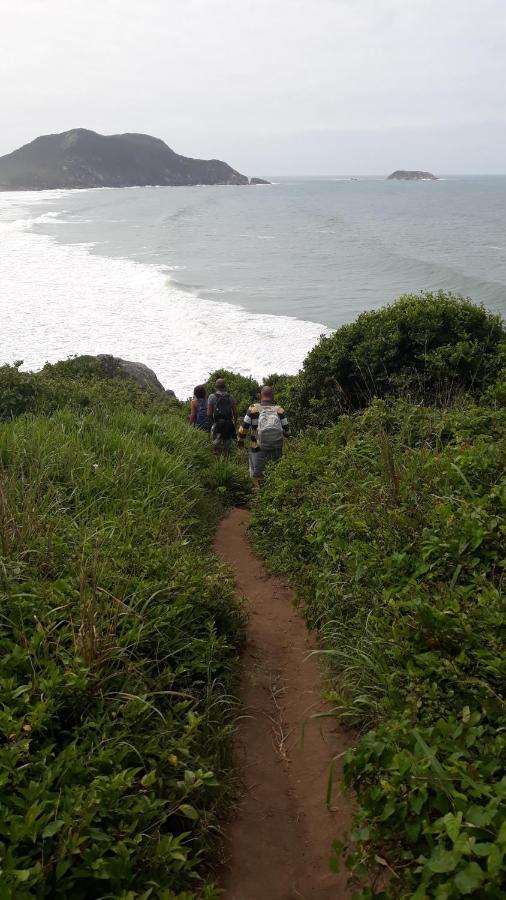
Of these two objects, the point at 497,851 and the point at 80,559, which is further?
the point at 80,559

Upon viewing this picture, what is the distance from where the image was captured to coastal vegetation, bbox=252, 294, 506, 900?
8.37ft

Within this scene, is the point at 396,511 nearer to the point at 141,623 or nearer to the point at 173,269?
the point at 141,623

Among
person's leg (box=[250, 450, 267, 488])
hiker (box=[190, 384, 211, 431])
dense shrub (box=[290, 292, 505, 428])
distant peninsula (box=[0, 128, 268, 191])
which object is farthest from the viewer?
distant peninsula (box=[0, 128, 268, 191])

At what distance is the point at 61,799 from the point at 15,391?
6.95 meters

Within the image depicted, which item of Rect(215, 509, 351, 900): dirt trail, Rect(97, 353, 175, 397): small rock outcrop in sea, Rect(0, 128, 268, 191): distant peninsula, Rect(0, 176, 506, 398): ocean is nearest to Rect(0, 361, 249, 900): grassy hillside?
Rect(215, 509, 351, 900): dirt trail

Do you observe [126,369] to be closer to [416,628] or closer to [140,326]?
[140,326]

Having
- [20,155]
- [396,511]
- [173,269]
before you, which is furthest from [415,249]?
[20,155]

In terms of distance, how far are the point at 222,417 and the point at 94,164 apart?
184954 mm

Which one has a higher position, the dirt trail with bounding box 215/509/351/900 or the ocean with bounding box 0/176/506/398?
the ocean with bounding box 0/176/506/398

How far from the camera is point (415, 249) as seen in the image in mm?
46188

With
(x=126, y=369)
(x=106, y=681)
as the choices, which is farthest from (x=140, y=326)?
(x=106, y=681)

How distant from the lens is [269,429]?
849 centimetres

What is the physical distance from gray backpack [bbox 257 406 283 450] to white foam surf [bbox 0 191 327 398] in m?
10.2

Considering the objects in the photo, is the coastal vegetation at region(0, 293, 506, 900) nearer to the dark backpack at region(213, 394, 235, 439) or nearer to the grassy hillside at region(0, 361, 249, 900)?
the grassy hillside at region(0, 361, 249, 900)
